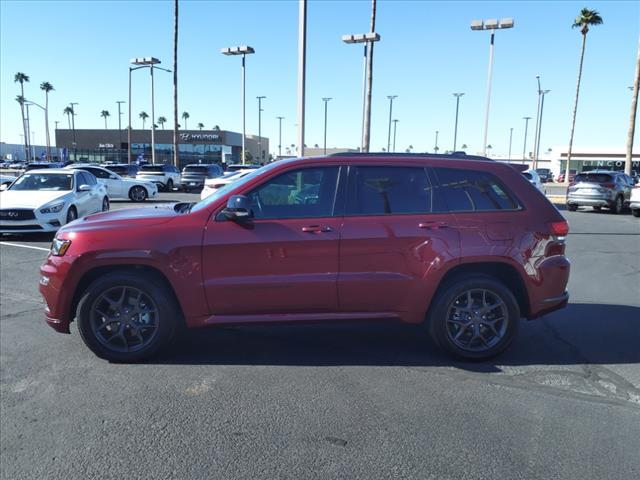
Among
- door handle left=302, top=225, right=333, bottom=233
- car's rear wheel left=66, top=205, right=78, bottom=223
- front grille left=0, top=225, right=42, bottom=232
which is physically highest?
door handle left=302, top=225, right=333, bottom=233

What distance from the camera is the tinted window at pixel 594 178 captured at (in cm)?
1977

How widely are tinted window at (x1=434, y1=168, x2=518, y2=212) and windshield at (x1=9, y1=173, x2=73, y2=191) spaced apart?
1084cm

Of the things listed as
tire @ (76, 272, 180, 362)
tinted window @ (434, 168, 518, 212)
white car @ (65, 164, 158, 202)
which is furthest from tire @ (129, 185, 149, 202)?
tinted window @ (434, 168, 518, 212)

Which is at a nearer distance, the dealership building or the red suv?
the red suv

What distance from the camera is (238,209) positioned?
4.21 meters

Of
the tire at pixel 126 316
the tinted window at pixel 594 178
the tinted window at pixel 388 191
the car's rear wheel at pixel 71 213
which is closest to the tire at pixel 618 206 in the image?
the tinted window at pixel 594 178

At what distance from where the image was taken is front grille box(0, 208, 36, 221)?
1115 centimetres

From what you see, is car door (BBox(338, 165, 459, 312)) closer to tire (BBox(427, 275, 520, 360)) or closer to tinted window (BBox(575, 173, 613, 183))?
tire (BBox(427, 275, 520, 360))

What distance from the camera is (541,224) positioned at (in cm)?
460

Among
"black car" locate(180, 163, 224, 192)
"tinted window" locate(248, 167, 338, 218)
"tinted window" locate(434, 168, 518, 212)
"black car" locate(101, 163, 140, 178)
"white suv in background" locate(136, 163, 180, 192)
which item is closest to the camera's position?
"tinted window" locate(248, 167, 338, 218)

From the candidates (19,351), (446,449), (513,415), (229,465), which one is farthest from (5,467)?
(513,415)

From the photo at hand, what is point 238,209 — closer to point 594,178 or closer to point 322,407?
point 322,407

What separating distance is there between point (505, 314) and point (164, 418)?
3.01m

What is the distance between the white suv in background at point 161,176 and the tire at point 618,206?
75.9ft
